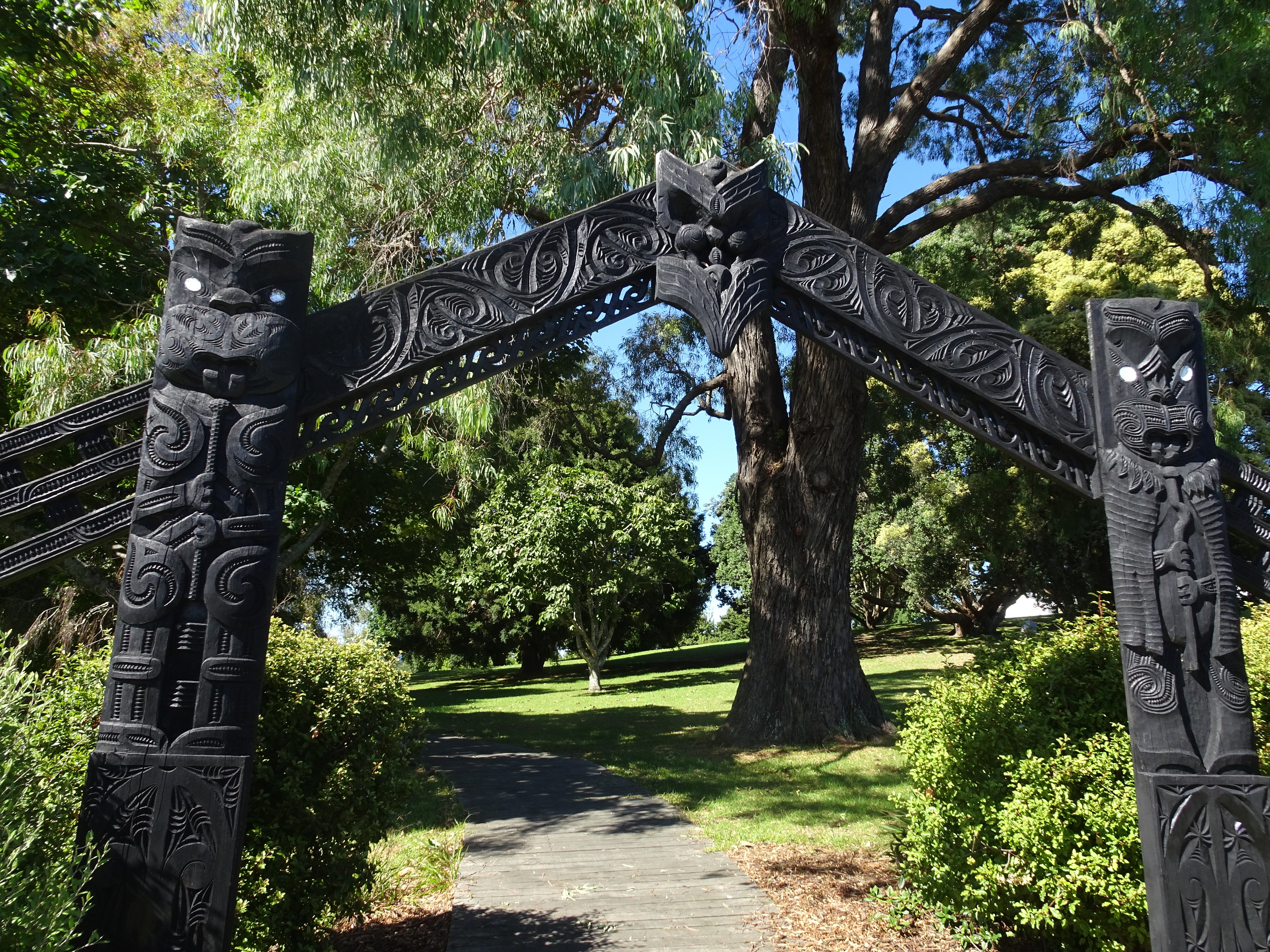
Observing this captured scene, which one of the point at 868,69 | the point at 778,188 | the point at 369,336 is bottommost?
the point at 369,336

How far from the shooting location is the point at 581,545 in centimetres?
2133

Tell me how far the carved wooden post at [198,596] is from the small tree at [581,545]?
1672 centimetres

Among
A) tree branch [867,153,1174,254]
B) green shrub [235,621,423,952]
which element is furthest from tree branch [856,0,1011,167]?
green shrub [235,621,423,952]

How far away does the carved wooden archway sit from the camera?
3.17 metres

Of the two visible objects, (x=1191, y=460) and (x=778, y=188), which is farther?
(x=778, y=188)

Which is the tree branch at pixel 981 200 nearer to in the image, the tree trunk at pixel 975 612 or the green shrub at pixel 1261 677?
the green shrub at pixel 1261 677

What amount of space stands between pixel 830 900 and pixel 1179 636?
3.36 m

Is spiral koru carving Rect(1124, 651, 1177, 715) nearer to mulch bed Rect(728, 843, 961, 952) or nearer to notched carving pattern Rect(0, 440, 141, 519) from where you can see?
mulch bed Rect(728, 843, 961, 952)

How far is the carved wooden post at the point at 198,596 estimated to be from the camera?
10.2 feet

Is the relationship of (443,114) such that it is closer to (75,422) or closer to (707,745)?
(75,422)

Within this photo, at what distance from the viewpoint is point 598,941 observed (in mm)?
4992

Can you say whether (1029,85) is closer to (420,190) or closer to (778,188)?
(778,188)

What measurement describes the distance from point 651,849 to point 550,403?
→ 11.7m

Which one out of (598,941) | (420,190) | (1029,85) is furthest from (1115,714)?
(1029,85)
